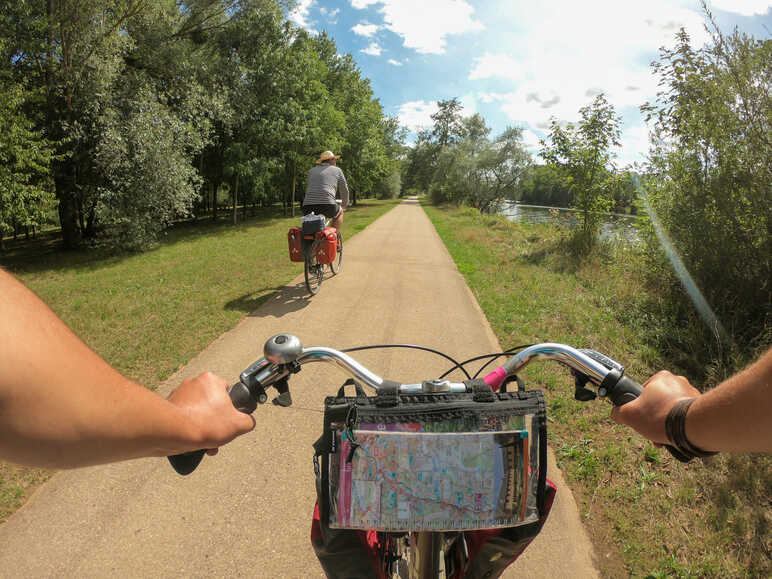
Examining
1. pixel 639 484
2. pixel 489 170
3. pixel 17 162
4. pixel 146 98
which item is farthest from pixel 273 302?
pixel 489 170

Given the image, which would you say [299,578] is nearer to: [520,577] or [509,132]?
[520,577]

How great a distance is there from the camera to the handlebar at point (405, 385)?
119 cm

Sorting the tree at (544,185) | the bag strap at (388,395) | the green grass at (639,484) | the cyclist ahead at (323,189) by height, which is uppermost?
the tree at (544,185)

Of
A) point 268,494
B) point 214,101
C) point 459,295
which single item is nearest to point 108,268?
point 214,101

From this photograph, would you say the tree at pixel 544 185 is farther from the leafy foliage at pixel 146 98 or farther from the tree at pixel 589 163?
the leafy foliage at pixel 146 98

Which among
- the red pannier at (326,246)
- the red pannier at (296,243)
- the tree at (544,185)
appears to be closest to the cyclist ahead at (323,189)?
the red pannier at (326,246)

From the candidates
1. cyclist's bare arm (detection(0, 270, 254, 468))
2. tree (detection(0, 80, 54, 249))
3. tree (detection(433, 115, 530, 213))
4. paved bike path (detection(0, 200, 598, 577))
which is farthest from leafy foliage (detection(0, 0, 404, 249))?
tree (detection(433, 115, 530, 213))

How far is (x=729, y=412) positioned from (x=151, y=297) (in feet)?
25.3

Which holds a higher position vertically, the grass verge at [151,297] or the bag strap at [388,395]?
the bag strap at [388,395]

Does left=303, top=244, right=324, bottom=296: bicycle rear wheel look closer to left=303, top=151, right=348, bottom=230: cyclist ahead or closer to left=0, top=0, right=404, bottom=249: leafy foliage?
left=303, top=151, right=348, bottom=230: cyclist ahead

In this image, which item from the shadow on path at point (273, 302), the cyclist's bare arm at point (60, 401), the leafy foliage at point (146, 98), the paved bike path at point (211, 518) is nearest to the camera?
the cyclist's bare arm at point (60, 401)

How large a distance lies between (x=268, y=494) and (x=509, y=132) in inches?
1663

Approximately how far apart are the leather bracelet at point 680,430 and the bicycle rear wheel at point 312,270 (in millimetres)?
5878

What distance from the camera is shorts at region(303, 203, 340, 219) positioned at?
23.2ft
